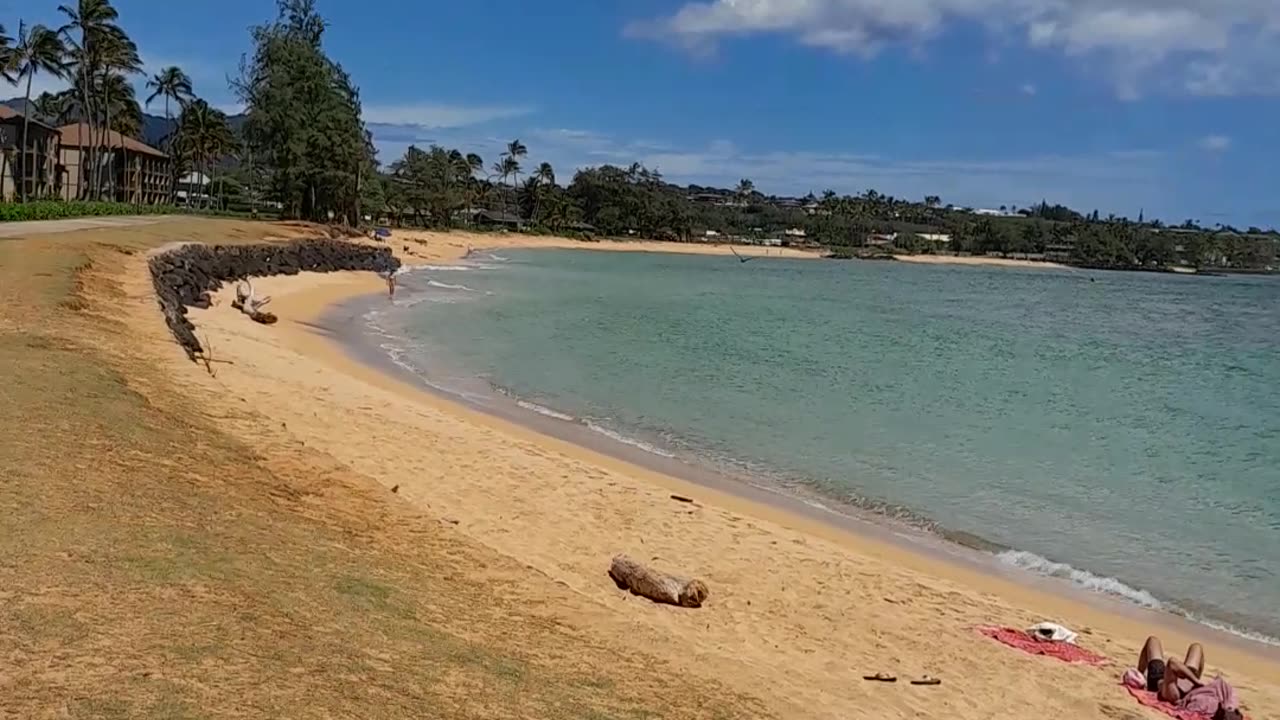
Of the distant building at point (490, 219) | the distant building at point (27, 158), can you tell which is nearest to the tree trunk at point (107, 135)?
the distant building at point (27, 158)

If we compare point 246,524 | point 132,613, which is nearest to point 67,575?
point 132,613

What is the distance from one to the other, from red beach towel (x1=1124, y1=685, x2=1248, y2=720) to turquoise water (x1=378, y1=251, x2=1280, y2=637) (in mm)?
3353

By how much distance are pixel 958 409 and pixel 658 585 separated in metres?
17.1

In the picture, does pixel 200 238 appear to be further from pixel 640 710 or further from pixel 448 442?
pixel 640 710

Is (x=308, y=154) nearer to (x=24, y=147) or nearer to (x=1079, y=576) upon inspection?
(x=24, y=147)

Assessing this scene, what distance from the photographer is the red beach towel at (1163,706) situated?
7.98 meters

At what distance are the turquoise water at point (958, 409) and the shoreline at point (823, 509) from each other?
0.26 m

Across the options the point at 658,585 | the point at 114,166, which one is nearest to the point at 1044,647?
the point at 658,585

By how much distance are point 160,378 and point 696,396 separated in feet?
41.8

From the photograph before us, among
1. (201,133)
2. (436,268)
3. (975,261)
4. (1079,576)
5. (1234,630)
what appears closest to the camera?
(1234,630)

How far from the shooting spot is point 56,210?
158 feet

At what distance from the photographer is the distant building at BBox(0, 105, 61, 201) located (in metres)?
60.3

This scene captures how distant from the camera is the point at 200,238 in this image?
4366cm

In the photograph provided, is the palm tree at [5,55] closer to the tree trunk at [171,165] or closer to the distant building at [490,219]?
the tree trunk at [171,165]
